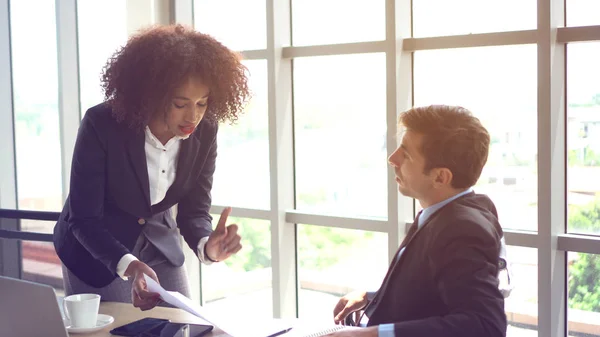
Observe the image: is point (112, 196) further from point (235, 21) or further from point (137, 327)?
point (235, 21)

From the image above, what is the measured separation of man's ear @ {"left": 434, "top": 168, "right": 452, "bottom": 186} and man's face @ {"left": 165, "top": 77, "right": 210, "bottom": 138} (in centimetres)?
82

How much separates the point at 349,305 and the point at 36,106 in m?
3.01

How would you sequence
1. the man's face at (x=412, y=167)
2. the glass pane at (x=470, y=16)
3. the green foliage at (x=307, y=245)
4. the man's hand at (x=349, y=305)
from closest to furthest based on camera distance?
the man's face at (x=412, y=167)
the man's hand at (x=349, y=305)
the glass pane at (x=470, y=16)
the green foliage at (x=307, y=245)

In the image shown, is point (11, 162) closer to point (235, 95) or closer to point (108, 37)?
point (108, 37)

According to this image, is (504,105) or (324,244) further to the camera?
(324,244)

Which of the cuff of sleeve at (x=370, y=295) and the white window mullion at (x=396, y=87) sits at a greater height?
the white window mullion at (x=396, y=87)

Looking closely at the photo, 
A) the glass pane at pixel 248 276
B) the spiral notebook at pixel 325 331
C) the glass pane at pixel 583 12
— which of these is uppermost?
the glass pane at pixel 583 12

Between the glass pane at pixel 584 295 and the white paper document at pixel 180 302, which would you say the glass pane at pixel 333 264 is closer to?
the glass pane at pixel 584 295

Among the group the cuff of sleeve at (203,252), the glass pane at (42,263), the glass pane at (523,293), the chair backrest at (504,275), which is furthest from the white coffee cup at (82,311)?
the glass pane at (42,263)

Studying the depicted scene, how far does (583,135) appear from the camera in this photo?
9.14ft

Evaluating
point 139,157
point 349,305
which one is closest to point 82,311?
point 139,157

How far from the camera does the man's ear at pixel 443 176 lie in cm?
190

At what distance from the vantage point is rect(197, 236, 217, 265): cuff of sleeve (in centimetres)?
238

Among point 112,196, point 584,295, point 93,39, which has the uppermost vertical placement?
point 93,39
